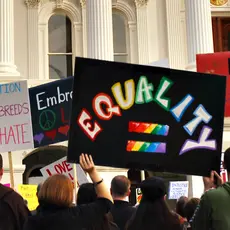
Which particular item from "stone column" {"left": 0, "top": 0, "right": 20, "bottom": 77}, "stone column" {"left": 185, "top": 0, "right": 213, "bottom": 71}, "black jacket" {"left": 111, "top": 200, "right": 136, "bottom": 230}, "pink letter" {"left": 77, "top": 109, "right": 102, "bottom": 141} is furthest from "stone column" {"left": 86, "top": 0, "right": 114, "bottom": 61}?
"pink letter" {"left": 77, "top": 109, "right": 102, "bottom": 141}

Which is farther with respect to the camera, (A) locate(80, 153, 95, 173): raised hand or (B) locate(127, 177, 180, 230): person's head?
(B) locate(127, 177, 180, 230): person's head

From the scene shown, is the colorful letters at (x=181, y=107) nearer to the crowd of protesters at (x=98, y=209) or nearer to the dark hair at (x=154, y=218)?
the crowd of protesters at (x=98, y=209)

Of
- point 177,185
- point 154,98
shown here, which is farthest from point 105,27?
point 154,98

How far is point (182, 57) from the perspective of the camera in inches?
731

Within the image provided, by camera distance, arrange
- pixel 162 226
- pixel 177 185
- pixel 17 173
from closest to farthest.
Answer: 1. pixel 162 226
2. pixel 177 185
3. pixel 17 173

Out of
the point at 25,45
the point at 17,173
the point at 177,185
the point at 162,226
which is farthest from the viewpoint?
the point at 25,45

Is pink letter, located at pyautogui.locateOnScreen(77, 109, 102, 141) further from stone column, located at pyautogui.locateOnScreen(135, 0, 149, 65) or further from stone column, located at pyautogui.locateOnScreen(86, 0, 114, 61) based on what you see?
stone column, located at pyautogui.locateOnScreen(135, 0, 149, 65)

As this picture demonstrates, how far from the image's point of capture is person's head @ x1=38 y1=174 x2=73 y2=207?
349cm

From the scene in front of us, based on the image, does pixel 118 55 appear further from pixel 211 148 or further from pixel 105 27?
pixel 211 148

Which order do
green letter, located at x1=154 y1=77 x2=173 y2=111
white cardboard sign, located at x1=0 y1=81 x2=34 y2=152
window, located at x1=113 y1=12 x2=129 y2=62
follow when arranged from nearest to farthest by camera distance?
green letter, located at x1=154 y1=77 x2=173 y2=111, white cardboard sign, located at x1=0 y1=81 x2=34 y2=152, window, located at x1=113 y1=12 x2=129 y2=62

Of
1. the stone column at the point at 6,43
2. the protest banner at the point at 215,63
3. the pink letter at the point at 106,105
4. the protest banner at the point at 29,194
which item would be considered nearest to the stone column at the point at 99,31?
the stone column at the point at 6,43

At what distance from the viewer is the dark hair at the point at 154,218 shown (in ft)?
12.8

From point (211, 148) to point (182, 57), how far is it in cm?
1439

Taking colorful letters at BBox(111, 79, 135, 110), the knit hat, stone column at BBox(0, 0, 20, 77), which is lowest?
the knit hat
